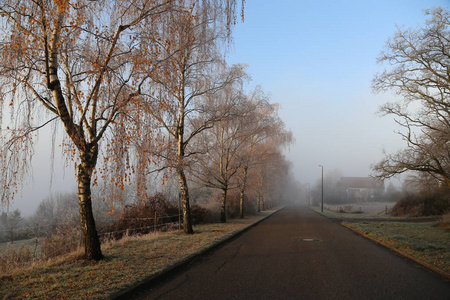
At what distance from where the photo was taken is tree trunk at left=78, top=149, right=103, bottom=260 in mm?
8438

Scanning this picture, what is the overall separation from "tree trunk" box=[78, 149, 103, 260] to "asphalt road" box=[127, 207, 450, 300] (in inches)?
99.5

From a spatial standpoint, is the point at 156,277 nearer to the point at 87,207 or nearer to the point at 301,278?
the point at 87,207

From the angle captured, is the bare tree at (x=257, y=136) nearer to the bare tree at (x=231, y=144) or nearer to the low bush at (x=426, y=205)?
the bare tree at (x=231, y=144)

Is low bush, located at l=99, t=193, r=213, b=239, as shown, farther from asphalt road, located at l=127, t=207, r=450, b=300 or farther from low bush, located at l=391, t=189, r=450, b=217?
low bush, located at l=391, t=189, r=450, b=217

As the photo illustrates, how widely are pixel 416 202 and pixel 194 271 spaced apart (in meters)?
36.9

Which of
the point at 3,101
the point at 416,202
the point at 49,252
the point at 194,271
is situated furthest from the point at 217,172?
the point at 416,202

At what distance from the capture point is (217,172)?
84.0ft

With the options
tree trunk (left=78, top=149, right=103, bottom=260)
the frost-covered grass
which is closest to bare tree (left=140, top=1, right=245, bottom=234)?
tree trunk (left=78, top=149, right=103, bottom=260)

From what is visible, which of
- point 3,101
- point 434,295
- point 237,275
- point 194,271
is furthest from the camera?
point 194,271

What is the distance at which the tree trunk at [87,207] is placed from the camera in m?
8.44

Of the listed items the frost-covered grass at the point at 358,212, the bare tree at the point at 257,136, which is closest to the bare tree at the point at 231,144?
the bare tree at the point at 257,136

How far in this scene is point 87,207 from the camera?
866cm

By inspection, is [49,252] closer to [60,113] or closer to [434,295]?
[60,113]

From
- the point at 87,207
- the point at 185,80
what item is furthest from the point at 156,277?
the point at 185,80
